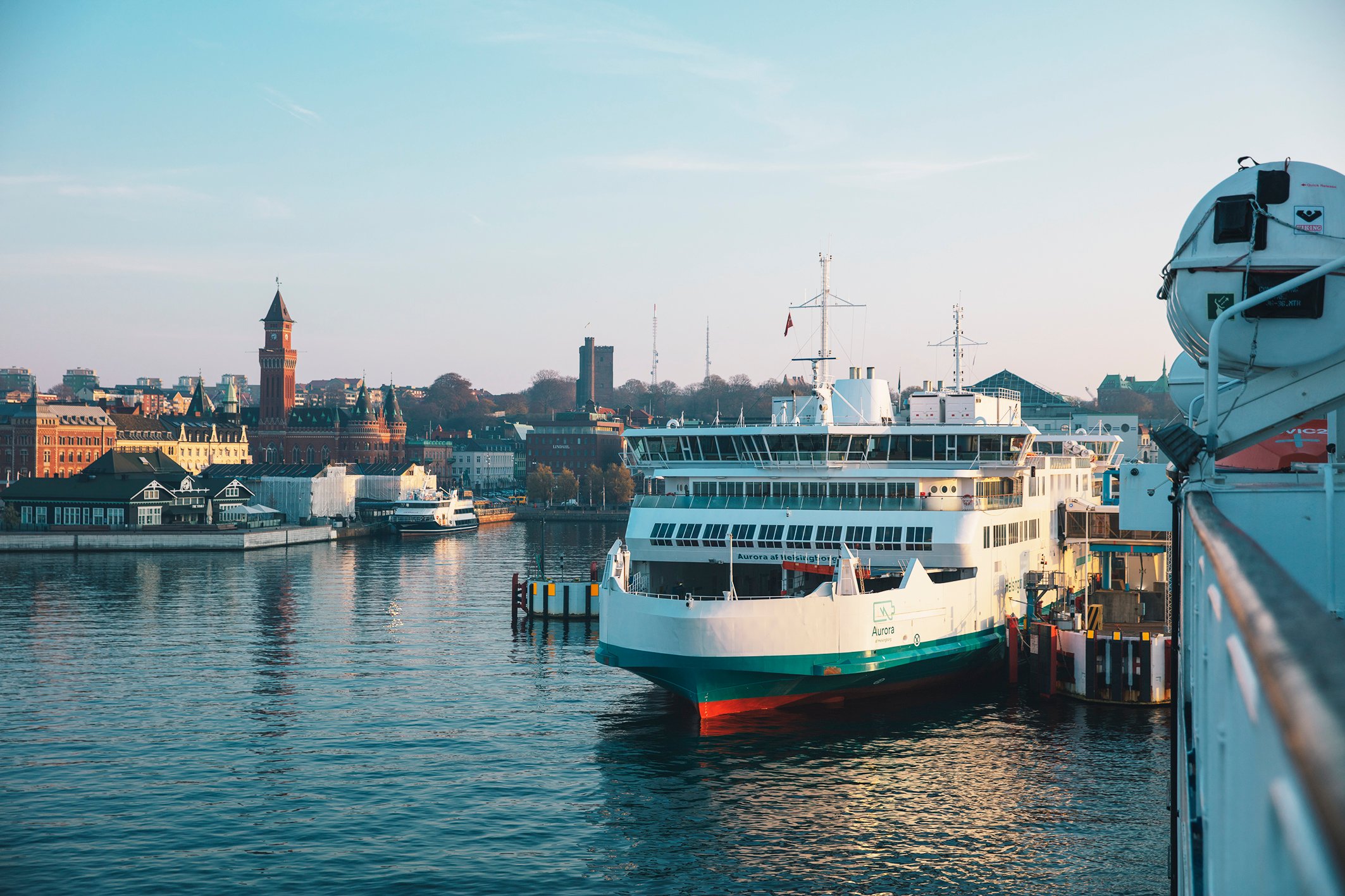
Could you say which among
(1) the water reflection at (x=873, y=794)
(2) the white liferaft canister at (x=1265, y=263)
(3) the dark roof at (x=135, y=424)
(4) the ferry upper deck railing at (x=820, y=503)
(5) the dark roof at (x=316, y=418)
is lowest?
(1) the water reflection at (x=873, y=794)

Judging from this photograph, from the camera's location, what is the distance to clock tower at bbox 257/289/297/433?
176125 millimetres

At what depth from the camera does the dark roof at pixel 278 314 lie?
18138cm

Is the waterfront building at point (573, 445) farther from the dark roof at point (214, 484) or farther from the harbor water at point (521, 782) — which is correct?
the harbor water at point (521, 782)

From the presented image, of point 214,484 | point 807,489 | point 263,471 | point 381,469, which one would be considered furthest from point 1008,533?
point 381,469

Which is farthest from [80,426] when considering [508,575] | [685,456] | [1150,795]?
[1150,795]

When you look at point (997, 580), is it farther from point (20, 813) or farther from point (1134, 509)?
point (20, 813)

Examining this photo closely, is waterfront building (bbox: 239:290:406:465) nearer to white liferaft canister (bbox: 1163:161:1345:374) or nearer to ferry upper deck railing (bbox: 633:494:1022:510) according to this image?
ferry upper deck railing (bbox: 633:494:1022:510)

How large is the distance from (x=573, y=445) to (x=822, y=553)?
434ft

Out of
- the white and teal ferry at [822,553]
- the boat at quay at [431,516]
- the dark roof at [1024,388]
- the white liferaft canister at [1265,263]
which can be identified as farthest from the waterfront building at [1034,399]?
the white liferaft canister at [1265,263]

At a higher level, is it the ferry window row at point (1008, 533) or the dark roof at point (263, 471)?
the dark roof at point (263, 471)

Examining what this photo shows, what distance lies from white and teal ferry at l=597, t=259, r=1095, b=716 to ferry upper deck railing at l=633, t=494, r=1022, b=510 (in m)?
0.06

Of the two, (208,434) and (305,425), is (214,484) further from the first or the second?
(305,425)

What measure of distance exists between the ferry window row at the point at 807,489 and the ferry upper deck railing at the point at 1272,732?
2951 centimetres

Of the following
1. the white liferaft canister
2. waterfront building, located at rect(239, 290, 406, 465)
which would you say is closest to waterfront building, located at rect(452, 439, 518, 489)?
waterfront building, located at rect(239, 290, 406, 465)
